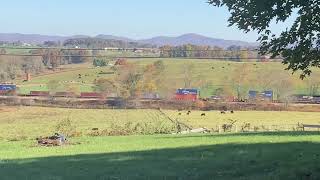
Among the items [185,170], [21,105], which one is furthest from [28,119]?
[185,170]

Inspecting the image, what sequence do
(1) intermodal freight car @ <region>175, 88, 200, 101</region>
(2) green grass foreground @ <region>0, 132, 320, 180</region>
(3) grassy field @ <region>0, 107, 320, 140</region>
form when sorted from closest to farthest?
(2) green grass foreground @ <region>0, 132, 320, 180</region>
(3) grassy field @ <region>0, 107, 320, 140</region>
(1) intermodal freight car @ <region>175, 88, 200, 101</region>

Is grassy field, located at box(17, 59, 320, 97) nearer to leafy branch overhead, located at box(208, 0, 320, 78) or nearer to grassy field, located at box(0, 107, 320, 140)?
grassy field, located at box(0, 107, 320, 140)

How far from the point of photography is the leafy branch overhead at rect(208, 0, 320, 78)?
12.4m

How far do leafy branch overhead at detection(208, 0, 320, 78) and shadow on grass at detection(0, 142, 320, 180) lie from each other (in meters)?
2.96

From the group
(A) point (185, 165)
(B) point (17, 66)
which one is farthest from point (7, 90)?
(A) point (185, 165)

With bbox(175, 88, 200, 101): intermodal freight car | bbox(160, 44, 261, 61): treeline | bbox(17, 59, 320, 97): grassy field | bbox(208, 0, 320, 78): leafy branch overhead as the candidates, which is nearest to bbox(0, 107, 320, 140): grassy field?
bbox(175, 88, 200, 101): intermodal freight car

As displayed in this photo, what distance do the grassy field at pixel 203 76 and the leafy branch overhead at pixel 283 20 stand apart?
403ft

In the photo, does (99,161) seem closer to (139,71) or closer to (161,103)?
(161,103)

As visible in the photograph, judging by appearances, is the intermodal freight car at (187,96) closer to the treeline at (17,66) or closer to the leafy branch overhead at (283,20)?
the treeline at (17,66)

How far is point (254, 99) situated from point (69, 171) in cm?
10181

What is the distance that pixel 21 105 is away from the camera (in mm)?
109938

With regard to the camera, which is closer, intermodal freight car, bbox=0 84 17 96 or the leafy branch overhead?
the leafy branch overhead

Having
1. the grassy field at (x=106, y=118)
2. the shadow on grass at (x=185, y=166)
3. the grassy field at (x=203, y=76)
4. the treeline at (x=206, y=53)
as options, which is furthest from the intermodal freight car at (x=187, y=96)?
the shadow on grass at (x=185, y=166)

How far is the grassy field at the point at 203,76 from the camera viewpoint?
149 metres
